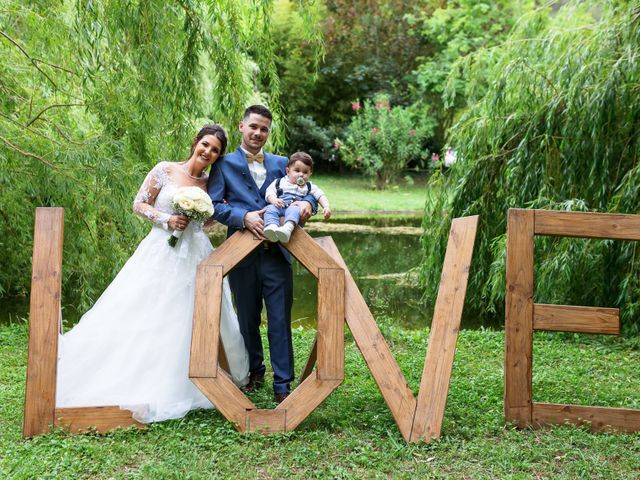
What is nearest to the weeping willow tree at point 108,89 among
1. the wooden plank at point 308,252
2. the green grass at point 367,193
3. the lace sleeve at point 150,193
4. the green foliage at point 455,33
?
the lace sleeve at point 150,193

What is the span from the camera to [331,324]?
3877 mm

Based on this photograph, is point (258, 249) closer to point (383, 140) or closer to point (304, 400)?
point (304, 400)

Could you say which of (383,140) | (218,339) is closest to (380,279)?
(218,339)

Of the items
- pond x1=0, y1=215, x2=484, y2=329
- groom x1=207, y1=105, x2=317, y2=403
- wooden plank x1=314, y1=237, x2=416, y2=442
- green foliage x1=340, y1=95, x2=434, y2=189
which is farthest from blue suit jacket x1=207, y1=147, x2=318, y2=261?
green foliage x1=340, y1=95, x2=434, y2=189

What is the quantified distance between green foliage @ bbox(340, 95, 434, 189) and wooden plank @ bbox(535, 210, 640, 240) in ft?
58.8

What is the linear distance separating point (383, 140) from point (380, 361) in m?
18.2

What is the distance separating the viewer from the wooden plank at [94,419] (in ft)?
12.2

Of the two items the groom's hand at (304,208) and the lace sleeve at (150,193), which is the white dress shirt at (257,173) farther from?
the lace sleeve at (150,193)

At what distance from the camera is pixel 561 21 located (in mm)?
7926

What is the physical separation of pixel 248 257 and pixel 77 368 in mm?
1089

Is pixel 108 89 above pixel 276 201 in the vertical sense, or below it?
above

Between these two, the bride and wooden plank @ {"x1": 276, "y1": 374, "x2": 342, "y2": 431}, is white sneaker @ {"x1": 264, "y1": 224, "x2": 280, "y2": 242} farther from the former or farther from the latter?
wooden plank @ {"x1": 276, "y1": 374, "x2": 342, "y2": 431}

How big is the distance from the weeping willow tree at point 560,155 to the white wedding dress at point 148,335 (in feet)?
10.7

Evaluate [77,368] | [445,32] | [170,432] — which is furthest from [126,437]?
[445,32]
